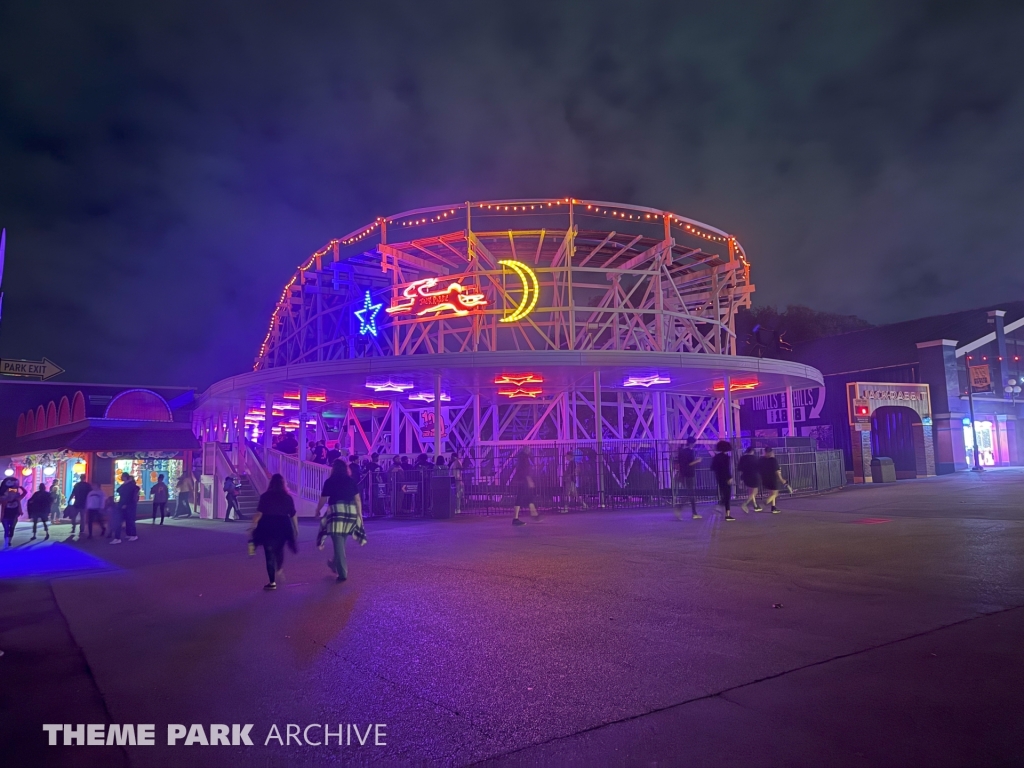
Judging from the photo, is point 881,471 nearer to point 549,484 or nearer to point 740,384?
point 740,384

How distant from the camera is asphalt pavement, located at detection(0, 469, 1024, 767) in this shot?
3.88 meters

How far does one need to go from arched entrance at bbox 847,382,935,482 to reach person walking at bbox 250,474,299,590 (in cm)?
2455

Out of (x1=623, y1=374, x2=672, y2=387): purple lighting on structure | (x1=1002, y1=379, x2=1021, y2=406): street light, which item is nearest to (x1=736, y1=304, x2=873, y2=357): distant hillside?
(x1=1002, y1=379, x2=1021, y2=406): street light

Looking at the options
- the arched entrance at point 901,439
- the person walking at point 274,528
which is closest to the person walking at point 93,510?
the person walking at point 274,528

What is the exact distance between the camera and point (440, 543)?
41.7 feet

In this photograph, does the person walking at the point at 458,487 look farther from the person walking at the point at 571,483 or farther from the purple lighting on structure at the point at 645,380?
the purple lighting on structure at the point at 645,380

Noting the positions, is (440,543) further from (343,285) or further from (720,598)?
(343,285)

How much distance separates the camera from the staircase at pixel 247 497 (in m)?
21.5

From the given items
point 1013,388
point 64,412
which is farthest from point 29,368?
point 1013,388

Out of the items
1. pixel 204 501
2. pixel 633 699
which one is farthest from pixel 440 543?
pixel 204 501

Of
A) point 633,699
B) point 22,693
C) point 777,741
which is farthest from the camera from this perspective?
point 22,693

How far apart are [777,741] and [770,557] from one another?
6338 mm

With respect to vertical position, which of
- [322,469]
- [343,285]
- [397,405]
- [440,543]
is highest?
[343,285]

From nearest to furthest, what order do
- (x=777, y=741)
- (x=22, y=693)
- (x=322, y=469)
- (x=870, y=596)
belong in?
(x=777, y=741)
(x=22, y=693)
(x=870, y=596)
(x=322, y=469)
